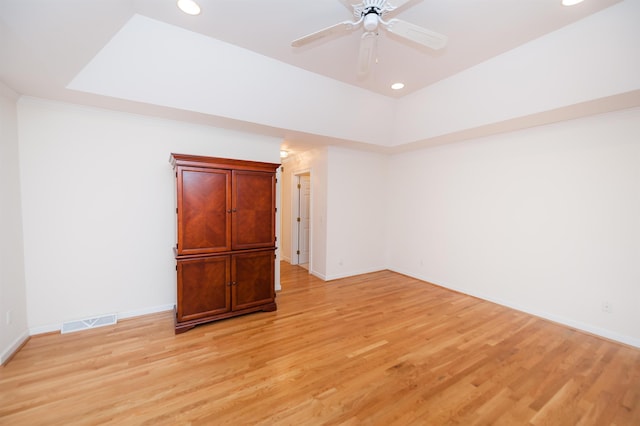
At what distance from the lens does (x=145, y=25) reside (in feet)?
7.45

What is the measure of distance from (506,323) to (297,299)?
8.92 ft

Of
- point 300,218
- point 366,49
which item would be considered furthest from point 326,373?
point 300,218

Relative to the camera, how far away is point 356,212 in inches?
200

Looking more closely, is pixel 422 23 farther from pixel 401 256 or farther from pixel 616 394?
pixel 401 256

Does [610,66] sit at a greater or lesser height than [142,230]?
greater

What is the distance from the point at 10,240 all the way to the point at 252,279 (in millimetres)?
2323

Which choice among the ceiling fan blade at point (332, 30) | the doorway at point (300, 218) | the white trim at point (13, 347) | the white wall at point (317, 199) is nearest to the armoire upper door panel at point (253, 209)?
the white wall at point (317, 199)

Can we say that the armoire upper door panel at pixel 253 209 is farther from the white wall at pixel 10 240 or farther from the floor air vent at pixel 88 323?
the white wall at pixel 10 240

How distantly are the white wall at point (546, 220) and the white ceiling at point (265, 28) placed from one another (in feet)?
4.57

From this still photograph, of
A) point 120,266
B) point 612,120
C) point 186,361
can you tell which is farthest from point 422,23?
point 120,266

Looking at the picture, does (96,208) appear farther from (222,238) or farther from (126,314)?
(222,238)

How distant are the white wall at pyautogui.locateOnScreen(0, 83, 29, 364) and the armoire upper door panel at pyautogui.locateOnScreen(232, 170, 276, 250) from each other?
2.00 metres

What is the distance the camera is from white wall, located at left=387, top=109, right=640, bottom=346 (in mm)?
2736

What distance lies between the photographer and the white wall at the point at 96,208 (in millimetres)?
2684
